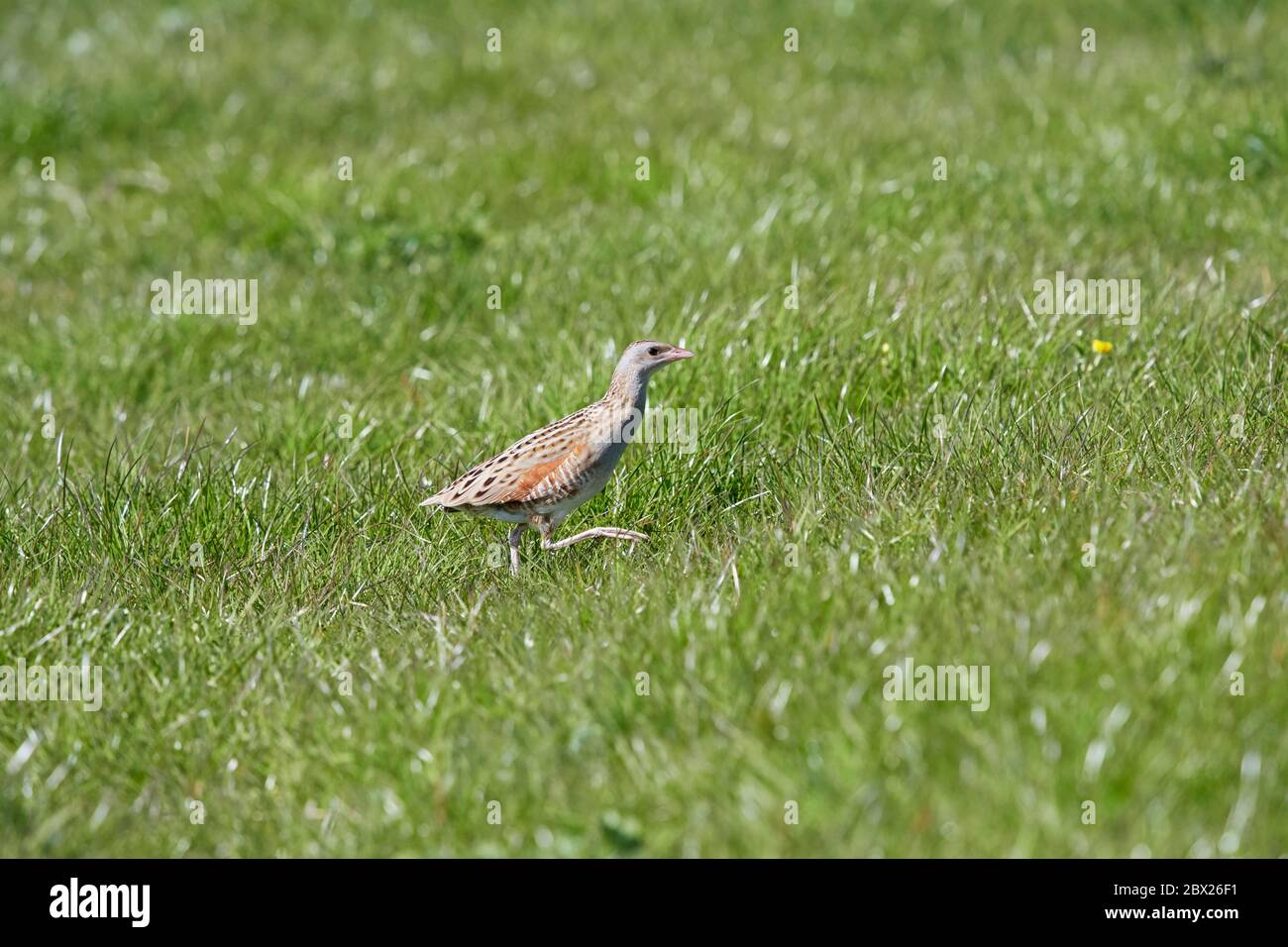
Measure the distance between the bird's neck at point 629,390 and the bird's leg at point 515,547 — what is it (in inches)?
23.4

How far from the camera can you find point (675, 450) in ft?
19.7

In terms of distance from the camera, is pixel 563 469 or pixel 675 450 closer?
pixel 563 469

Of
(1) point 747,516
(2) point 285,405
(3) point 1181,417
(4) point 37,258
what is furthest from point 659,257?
(4) point 37,258

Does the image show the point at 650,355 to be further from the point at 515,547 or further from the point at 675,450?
the point at 515,547

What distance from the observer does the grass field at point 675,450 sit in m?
3.73

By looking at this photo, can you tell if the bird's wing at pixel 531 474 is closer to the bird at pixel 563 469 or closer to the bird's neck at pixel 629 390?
the bird at pixel 563 469

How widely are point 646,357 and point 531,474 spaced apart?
0.67 metres

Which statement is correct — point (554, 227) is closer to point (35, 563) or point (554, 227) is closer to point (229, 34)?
point (35, 563)

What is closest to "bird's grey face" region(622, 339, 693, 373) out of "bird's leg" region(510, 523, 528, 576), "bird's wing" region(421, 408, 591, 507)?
"bird's wing" region(421, 408, 591, 507)

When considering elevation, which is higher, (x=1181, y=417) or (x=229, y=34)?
(x=229, y=34)

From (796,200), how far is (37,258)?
4.96 meters

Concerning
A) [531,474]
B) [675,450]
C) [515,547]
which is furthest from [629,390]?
[515,547]

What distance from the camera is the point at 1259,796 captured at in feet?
11.0

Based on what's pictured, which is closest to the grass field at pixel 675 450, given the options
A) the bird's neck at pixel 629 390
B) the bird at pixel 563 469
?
the bird at pixel 563 469
